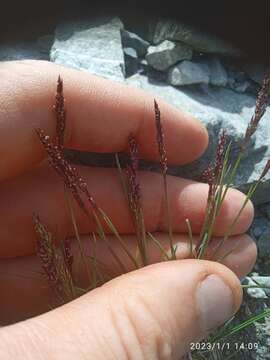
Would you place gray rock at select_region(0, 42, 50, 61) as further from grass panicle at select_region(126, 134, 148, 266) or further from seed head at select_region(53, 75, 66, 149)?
seed head at select_region(53, 75, 66, 149)

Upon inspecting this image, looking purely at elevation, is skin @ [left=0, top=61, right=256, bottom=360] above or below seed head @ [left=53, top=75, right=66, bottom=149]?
below

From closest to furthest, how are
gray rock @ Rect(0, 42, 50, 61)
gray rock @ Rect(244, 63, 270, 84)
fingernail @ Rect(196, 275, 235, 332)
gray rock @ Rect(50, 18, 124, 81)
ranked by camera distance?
fingernail @ Rect(196, 275, 235, 332)
gray rock @ Rect(50, 18, 124, 81)
gray rock @ Rect(244, 63, 270, 84)
gray rock @ Rect(0, 42, 50, 61)

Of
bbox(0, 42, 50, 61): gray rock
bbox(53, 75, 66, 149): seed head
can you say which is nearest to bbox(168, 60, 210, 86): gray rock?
bbox(0, 42, 50, 61): gray rock

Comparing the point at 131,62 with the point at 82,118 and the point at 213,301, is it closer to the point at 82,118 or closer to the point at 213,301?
the point at 82,118

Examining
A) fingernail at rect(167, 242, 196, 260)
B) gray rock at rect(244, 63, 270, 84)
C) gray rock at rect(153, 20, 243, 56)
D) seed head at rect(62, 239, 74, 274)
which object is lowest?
fingernail at rect(167, 242, 196, 260)

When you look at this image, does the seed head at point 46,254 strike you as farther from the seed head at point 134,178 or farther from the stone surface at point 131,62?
the stone surface at point 131,62

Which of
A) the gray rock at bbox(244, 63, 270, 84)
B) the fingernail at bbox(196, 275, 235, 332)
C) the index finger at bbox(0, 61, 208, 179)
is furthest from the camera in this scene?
the gray rock at bbox(244, 63, 270, 84)

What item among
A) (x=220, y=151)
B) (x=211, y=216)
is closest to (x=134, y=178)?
(x=220, y=151)
